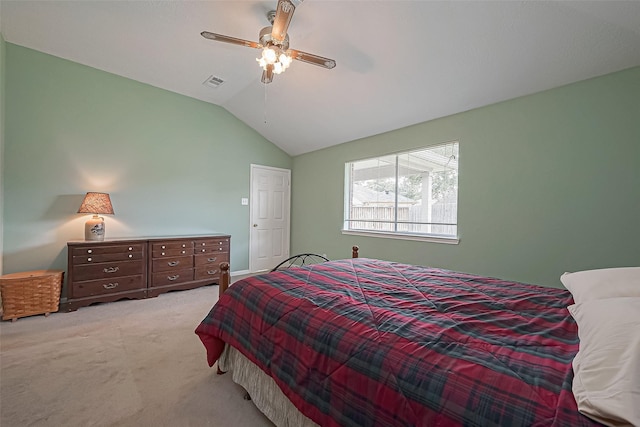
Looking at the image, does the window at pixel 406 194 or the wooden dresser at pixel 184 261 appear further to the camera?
the wooden dresser at pixel 184 261

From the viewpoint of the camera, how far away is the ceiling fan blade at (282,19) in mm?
1884

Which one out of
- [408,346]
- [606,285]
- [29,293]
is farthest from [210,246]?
[606,285]

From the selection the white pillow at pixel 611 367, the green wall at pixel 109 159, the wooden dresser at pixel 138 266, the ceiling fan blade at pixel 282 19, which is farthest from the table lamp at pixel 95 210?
the white pillow at pixel 611 367

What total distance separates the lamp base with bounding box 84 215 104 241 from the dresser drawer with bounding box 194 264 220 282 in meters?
1.28

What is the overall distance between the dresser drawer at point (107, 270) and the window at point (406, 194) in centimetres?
317

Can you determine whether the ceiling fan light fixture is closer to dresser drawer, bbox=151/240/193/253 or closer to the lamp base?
dresser drawer, bbox=151/240/193/253

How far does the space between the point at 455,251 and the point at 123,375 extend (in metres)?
3.51

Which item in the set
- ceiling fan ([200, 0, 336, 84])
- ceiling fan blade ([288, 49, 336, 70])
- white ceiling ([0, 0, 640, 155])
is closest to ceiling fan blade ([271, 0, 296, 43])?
ceiling fan ([200, 0, 336, 84])

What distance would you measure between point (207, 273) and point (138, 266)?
3.05 ft

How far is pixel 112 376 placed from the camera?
78.2 inches

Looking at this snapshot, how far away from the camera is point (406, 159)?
4.08 m

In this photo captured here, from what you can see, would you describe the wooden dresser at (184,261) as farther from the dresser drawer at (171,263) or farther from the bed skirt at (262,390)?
the bed skirt at (262,390)

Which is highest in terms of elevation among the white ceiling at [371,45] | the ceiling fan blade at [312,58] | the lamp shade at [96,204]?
the white ceiling at [371,45]

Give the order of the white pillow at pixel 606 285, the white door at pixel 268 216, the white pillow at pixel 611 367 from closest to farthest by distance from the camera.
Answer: the white pillow at pixel 611 367, the white pillow at pixel 606 285, the white door at pixel 268 216
